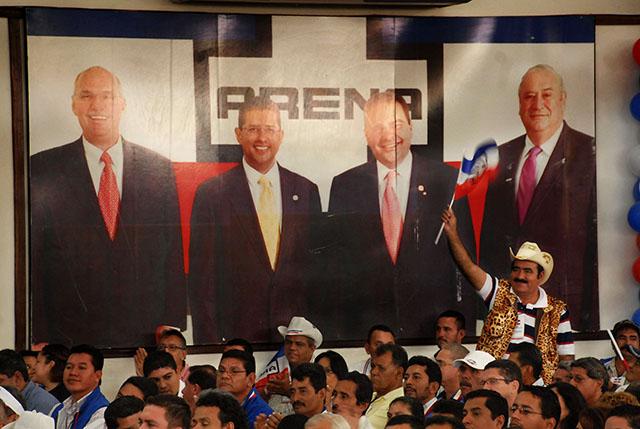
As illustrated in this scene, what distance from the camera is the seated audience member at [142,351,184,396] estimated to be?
Result: 875cm

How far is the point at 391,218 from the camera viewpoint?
10.8 meters

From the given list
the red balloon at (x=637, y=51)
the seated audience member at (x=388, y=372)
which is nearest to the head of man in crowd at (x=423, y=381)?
the seated audience member at (x=388, y=372)

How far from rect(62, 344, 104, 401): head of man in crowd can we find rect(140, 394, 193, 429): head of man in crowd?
1.86 metres

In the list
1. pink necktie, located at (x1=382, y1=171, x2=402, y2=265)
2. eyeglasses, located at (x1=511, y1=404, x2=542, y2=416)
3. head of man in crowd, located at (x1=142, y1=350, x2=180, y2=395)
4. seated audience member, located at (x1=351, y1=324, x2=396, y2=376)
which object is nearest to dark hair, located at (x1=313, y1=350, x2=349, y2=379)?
seated audience member, located at (x1=351, y1=324, x2=396, y2=376)

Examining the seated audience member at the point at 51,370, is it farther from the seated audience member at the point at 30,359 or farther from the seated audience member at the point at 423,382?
the seated audience member at the point at 423,382

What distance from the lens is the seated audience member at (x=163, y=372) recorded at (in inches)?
344

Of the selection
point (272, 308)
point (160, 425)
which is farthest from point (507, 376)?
point (272, 308)

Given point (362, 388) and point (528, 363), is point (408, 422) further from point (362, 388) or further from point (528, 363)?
point (528, 363)

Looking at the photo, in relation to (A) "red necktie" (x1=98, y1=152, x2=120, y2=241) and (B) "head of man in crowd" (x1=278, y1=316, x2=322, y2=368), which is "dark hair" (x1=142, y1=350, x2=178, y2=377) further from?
(A) "red necktie" (x1=98, y1=152, x2=120, y2=241)

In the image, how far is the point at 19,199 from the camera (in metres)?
10.4

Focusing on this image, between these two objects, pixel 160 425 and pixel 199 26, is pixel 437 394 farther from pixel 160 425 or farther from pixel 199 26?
pixel 199 26

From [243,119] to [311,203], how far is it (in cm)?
79

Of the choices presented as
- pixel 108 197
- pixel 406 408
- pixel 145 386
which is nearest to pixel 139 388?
pixel 145 386

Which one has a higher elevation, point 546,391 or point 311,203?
point 311,203
